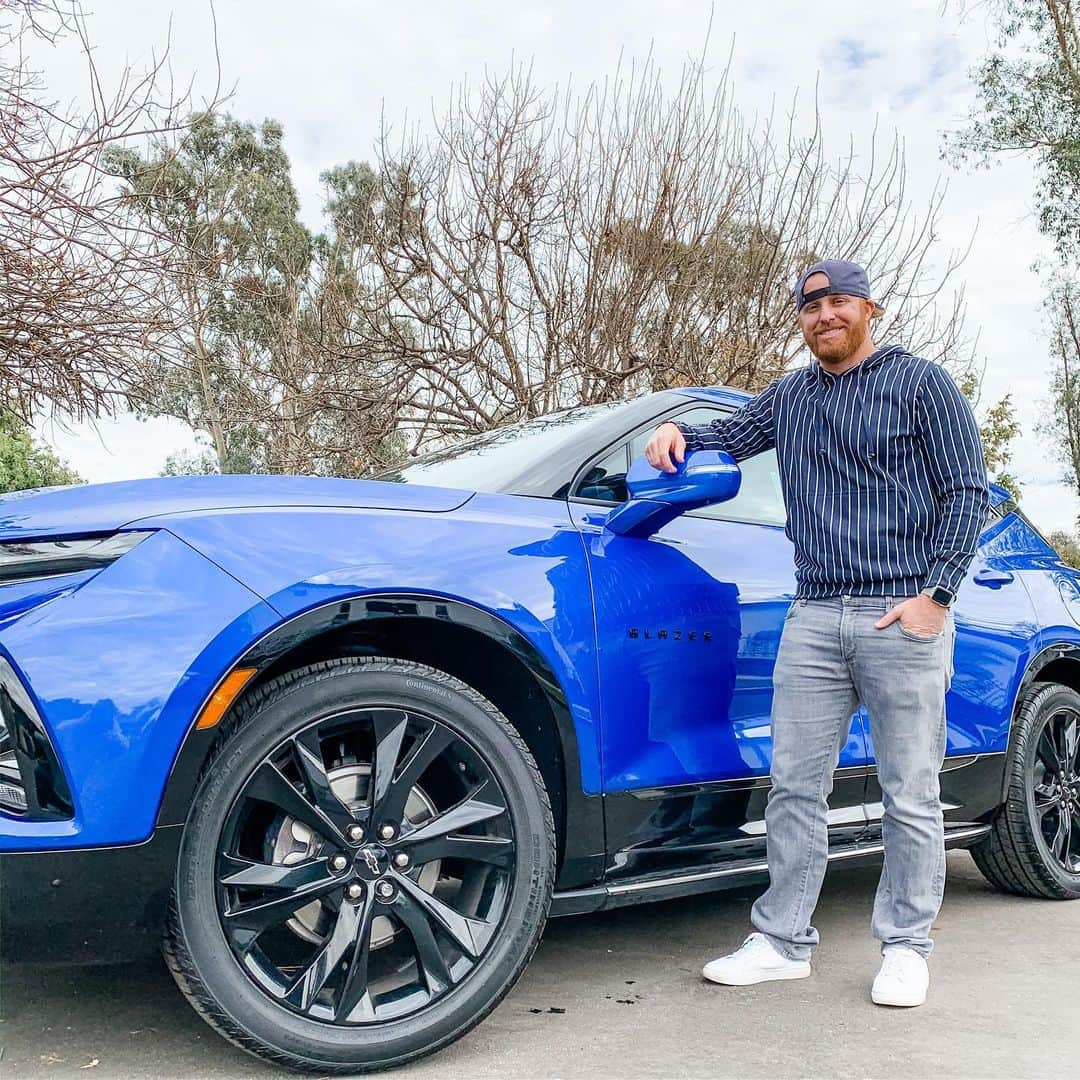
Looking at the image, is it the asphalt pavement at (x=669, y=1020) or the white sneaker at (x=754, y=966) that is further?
the white sneaker at (x=754, y=966)

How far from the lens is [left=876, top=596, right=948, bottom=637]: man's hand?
2.76 meters

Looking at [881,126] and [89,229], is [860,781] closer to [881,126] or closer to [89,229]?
[89,229]

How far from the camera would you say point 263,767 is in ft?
7.24

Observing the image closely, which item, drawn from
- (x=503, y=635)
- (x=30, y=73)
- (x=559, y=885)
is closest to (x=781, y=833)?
(x=559, y=885)

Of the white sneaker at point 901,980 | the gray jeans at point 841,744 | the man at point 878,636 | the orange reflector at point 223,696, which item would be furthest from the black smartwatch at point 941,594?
the orange reflector at point 223,696

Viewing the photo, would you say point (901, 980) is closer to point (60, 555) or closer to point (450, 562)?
point (450, 562)

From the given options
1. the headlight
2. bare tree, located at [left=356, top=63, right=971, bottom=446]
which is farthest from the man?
bare tree, located at [left=356, top=63, right=971, bottom=446]

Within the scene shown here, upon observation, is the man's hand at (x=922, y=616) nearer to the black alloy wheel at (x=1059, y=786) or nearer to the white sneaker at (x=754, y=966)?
the white sneaker at (x=754, y=966)

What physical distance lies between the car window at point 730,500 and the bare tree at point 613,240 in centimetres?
867

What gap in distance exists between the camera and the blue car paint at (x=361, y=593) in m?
2.04

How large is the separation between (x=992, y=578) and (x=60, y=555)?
2.81 m

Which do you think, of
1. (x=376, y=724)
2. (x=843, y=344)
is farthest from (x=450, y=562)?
(x=843, y=344)

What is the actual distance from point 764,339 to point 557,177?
9.49 ft

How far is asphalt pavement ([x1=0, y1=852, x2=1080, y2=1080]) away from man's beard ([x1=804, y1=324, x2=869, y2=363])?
1.66 meters
